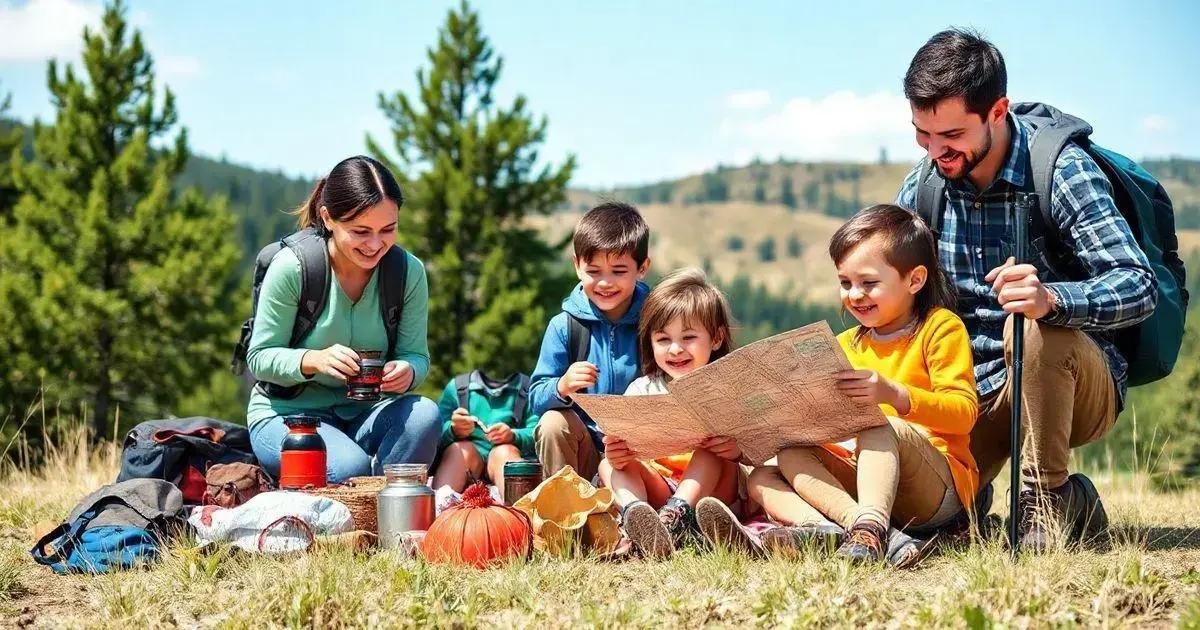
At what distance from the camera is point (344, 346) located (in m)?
4.96

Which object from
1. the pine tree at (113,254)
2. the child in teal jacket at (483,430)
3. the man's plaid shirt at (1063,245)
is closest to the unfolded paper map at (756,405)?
the man's plaid shirt at (1063,245)

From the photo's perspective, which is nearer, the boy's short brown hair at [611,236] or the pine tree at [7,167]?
the boy's short brown hair at [611,236]

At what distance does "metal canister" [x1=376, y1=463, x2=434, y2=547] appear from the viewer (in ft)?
14.2

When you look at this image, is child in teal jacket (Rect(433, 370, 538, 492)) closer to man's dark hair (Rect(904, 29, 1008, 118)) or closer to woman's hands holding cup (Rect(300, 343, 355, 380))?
woman's hands holding cup (Rect(300, 343, 355, 380))

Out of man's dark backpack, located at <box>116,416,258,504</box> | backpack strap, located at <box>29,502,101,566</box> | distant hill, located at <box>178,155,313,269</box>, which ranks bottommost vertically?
backpack strap, located at <box>29,502,101,566</box>

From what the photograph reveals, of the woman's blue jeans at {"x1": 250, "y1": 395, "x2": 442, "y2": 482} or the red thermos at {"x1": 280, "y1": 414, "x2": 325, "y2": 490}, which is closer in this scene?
the red thermos at {"x1": 280, "y1": 414, "x2": 325, "y2": 490}

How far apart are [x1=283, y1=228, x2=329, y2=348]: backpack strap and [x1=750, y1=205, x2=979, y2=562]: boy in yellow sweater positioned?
2144mm

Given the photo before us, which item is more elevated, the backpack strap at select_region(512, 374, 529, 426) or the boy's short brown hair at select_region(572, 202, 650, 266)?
the boy's short brown hair at select_region(572, 202, 650, 266)

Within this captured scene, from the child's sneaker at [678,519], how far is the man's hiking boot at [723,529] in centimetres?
16

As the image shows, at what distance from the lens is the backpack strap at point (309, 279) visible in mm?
5000

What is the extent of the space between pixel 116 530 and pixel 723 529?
7.63 feet

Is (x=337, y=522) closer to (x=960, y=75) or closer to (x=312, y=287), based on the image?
(x=312, y=287)

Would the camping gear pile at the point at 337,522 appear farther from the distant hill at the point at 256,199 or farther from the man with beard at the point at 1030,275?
the distant hill at the point at 256,199

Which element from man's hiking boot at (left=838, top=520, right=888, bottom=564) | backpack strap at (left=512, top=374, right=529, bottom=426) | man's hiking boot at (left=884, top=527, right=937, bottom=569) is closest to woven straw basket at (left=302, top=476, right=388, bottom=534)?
backpack strap at (left=512, top=374, right=529, bottom=426)
